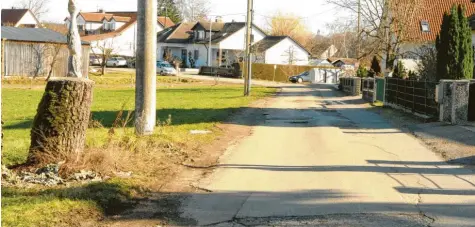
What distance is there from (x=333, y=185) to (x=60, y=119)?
Answer: 4.26m

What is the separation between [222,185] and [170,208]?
170 cm

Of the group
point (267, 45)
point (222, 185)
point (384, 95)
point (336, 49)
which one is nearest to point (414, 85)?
point (384, 95)

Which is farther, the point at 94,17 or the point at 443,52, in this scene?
the point at 94,17

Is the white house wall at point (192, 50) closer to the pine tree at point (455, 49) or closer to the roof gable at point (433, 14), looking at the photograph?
the roof gable at point (433, 14)

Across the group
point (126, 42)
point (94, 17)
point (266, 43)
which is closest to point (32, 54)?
point (266, 43)

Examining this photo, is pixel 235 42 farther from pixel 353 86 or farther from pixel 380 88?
pixel 380 88

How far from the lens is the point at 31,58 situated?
48438mm

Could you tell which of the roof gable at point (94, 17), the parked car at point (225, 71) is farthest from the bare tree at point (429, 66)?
the roof gable at point (94, 17)

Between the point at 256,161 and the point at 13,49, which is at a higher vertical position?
the point at 13,49

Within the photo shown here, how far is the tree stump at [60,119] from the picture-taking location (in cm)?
920

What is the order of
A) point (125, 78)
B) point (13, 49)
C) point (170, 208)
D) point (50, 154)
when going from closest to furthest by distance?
point (170, 208)
point (50, 154)
point (13, 49)
point (125, 78)

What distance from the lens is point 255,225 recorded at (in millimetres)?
7152

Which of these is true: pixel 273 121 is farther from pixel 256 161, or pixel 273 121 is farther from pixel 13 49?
pixel 13 49

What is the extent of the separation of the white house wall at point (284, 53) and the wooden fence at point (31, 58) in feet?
129
